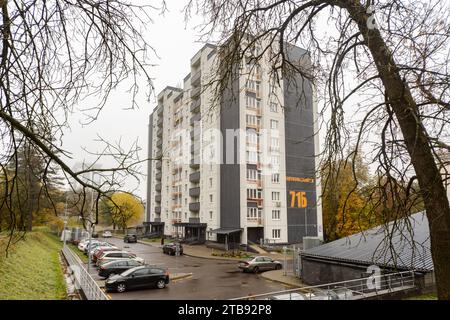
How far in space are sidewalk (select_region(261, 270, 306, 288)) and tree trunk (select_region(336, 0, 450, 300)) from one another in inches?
620

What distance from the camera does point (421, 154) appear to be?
3.88m

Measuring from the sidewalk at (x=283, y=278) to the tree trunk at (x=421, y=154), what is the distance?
51.7 feet

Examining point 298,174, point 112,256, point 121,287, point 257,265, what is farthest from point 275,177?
point 121,287

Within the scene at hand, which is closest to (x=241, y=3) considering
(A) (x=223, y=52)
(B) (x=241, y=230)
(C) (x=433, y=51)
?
(A) (x=223, y=52)

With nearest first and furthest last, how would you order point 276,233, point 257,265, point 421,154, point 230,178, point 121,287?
point 421,154 → point 121,287 → point 257,265 → point 276,233 → point 230,178

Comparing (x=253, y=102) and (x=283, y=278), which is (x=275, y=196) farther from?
(x=283, y=278)

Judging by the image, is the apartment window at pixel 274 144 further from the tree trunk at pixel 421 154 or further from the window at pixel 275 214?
the tree trunk at pixel 421 154

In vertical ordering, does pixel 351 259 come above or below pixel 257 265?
above

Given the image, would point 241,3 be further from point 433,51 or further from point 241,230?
point 241,230

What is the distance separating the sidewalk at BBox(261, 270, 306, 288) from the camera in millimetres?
18781

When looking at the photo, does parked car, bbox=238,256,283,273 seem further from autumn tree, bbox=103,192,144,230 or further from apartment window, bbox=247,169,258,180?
autumn tree, bbox=103,192,144,230

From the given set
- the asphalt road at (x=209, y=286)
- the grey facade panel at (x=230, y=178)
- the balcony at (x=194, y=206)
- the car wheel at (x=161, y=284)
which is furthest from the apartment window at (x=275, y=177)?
the car wheel at (x=161, y=284)

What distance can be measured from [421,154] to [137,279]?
1633cm

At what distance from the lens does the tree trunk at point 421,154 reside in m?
3.65
